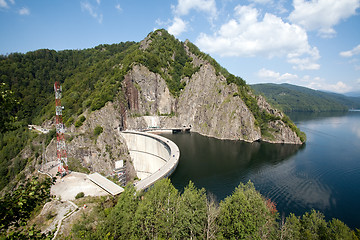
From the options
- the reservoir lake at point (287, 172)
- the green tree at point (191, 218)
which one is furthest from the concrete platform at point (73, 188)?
the green tree at point (191, 218)

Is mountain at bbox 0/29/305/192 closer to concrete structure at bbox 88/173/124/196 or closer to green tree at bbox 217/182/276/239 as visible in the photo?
concrete structure at bbox 88/173/124/196

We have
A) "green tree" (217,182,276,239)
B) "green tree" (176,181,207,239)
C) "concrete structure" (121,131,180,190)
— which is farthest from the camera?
"concrete structure" (121,131,180,190)

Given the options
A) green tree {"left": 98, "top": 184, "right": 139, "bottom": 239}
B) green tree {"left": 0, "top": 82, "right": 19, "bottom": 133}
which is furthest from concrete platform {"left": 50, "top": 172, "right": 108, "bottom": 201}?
green tree {"left": 0, "top": 82, "right": 19, "bottom": 133}

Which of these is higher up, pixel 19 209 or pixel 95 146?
pixel 19 209

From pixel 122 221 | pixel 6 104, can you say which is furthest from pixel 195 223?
pixel 6 104

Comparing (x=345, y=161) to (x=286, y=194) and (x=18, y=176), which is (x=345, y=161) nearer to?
(x=286, y=194)

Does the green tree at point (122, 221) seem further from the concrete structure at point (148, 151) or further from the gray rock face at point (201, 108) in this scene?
the gray rock face at point (201, 108)

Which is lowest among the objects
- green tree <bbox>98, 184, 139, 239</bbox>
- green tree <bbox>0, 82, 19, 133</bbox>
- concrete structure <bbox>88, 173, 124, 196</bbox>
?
concrete structure <bbox>88, 173, 124, 196</bbox>

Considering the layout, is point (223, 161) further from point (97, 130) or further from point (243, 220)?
point (97, 130)
